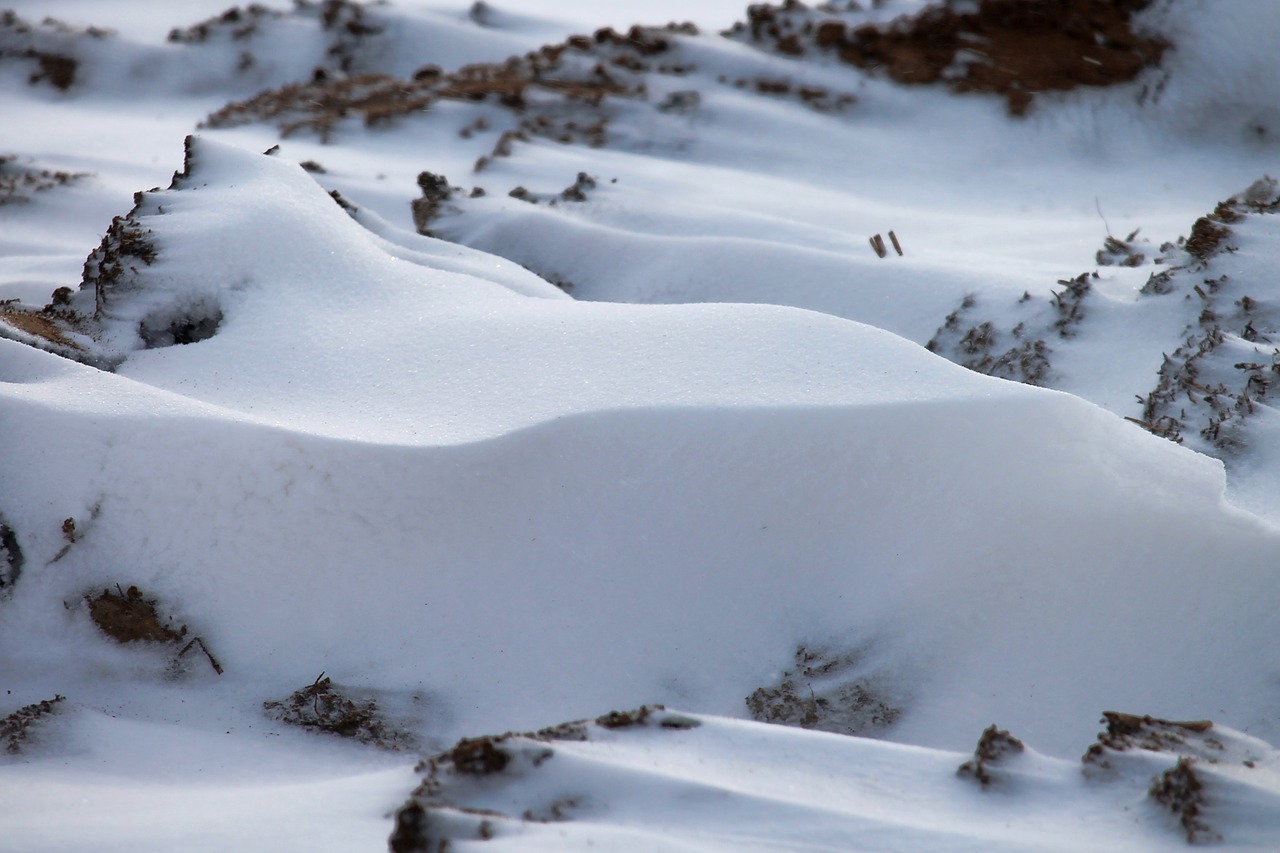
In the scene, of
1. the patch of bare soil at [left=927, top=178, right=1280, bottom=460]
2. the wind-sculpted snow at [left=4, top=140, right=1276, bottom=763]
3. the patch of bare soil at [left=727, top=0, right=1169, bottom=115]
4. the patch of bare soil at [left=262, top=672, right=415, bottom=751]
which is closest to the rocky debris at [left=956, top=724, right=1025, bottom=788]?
the wind-sculpted snow at [left=4, top=140, right=1276, bottom=763]

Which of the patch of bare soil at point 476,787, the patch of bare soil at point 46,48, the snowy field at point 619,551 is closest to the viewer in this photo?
the patch of bare soil at point 476,787

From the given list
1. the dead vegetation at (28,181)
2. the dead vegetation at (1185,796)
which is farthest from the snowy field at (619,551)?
the dead vegetation at (28,181)

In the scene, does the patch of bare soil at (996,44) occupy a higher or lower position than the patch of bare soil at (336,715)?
higher

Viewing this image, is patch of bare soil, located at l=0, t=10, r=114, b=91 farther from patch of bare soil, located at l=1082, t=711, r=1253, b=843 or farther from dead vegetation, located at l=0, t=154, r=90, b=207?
patch of bare soil, located at l=1082, t=711, r=1253, b=843

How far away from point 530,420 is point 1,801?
1694mm

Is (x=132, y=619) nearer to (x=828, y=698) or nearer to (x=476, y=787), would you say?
(x=476, y=787)

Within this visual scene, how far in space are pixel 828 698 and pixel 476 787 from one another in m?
1.19

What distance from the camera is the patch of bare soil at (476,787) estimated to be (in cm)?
191

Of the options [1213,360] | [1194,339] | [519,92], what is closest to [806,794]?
[1213,360]

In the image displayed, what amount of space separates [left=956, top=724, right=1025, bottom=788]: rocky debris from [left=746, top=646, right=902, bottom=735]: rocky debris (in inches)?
21.4

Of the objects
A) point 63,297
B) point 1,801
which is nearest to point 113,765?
point 1,801

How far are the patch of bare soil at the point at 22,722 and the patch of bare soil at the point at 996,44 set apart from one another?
869cm

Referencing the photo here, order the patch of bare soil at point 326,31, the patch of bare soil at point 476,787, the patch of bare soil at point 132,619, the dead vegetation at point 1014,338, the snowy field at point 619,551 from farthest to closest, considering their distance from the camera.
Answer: the patch of bare soil at point 326,31 < the dead vegetation at point 1014,338 < the patch of bare soil at point 132,619 < the snowy field at point 619,551 < the patch of bare soil at point 476,787

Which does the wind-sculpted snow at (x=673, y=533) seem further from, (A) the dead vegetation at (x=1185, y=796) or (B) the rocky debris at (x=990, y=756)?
(A) the dead vegetation at (x=1185, y=796)
